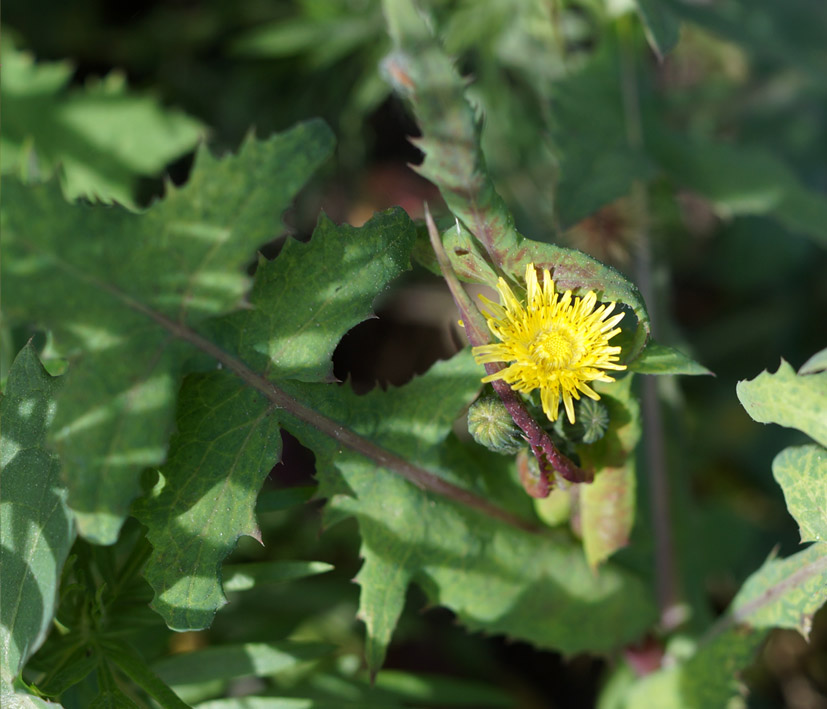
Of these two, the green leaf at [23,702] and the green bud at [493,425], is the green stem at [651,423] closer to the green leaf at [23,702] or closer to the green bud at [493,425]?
the green bud at [493,425]

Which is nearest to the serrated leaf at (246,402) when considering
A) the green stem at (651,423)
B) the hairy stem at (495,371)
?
the hairy stem at (495,371)

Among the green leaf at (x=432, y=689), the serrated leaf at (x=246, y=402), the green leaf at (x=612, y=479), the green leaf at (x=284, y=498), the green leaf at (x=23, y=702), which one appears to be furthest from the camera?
the green leaf at (x=432, y=689)

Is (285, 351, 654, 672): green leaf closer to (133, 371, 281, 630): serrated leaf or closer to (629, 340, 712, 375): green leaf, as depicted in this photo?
(133, 371, 281, 630): serrated leaf

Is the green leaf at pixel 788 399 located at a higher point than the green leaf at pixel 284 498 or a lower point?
higher

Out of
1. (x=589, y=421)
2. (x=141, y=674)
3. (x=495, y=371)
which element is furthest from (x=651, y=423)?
(x=141, y=674)

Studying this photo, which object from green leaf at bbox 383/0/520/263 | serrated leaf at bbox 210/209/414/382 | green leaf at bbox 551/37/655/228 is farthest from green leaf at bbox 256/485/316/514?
green leaf at bbox 551/37/655/228

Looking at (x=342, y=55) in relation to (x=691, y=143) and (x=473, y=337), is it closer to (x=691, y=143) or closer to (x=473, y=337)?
(x=691, y=143)
